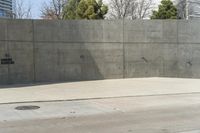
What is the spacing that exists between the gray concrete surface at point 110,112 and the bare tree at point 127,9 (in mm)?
36075

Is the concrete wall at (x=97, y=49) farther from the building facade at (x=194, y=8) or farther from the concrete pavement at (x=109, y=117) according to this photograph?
the building facade at (x=194, y=8)

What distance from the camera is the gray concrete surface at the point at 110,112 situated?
37.3ft

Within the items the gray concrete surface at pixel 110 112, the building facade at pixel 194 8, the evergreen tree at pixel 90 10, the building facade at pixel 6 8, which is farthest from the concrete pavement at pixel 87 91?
the building facade at pixel 194 8

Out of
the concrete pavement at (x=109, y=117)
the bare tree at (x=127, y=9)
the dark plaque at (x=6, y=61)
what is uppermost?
the bare tree at (x=127, y=9)

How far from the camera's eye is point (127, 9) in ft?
190

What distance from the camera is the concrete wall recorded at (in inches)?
971

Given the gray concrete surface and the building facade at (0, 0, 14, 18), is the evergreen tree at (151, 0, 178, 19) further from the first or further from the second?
the gray concrete surface

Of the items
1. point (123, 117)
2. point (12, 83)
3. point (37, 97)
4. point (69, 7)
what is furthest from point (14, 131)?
point (69, 7)

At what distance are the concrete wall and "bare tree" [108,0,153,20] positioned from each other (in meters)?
27.3

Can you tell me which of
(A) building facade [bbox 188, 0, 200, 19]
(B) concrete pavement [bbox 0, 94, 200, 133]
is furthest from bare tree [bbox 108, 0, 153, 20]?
(B) concrete pavement [bbox 0, 94, 200, 133]

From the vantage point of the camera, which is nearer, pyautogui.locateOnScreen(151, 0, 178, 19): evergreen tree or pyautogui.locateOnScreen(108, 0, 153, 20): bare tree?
pyautogui.locateOnScreen(151, 0, 178, 19): evergreen tree

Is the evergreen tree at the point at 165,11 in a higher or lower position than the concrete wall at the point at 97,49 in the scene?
higher

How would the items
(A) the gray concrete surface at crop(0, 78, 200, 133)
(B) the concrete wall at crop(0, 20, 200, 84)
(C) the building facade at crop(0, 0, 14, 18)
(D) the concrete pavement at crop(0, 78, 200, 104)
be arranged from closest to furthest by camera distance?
(A) the gray concrete surface at crop(0, 78, 200, 133) < (D) the concrete pavement at crop(0, 78, 200, 104) < (B) the concrete wall at crop(0, 20, 200, 84) < (C) the building facade at crop(0, 0, 14, 18)

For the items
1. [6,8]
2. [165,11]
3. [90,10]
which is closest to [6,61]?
[90,10]
